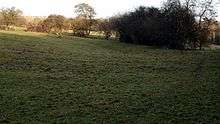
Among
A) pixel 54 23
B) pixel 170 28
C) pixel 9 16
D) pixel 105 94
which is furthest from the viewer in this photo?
pixel 9 16

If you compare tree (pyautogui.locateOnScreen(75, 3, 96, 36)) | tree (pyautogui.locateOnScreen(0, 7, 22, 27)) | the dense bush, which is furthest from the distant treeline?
tree (pyautogui.locateOnScreen(0, 7, 22, 27))

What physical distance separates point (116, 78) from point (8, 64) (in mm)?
10518

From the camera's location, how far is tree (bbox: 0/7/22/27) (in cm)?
12008

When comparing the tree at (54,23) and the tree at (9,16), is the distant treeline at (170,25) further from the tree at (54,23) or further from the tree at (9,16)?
the tree at (9,16)

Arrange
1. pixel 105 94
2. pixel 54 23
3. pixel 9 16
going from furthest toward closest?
A: pixel 9 16 < pixel 54 23 < pixel 105 94

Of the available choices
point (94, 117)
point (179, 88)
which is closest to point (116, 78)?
point (179, 88)

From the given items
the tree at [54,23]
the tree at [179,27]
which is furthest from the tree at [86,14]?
the tree at [179,27]

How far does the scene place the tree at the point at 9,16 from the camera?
12008 cm

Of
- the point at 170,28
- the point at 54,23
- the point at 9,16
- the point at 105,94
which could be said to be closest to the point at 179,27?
the point at 170,28

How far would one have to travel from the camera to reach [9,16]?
400 ft

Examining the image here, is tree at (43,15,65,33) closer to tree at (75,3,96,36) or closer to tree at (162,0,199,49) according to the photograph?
tree at (75,3,96,36)

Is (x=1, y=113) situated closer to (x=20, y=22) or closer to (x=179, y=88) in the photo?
(x=179, y=88)

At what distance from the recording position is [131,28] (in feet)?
281

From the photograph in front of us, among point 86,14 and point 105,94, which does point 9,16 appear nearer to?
point 86,14
